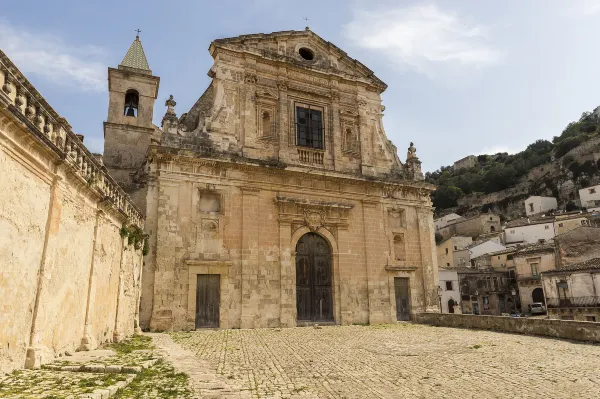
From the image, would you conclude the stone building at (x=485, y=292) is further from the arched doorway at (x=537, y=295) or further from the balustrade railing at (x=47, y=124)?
the balustrade railing at (x=47, y=124)

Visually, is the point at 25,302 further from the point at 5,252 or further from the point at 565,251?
the point at 565,251

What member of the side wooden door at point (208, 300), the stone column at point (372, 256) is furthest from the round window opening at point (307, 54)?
the side wooden door at point (208, 300)

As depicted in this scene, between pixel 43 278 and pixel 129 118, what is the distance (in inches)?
549

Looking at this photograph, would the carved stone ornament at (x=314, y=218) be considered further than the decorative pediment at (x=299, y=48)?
No

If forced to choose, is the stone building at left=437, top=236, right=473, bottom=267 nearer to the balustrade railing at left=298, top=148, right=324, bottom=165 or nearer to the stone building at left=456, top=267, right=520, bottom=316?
the stone building at left=456, top=267, right=520, bottom=316

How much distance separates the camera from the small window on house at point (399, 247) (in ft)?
62.8

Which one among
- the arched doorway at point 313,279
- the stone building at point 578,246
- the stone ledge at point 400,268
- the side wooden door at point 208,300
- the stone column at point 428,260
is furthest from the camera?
the stone building at point 578,246

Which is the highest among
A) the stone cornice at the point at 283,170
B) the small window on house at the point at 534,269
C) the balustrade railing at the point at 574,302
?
the stone cornice at the point at 283,170

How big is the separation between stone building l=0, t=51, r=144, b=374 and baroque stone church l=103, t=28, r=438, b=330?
5.56 m

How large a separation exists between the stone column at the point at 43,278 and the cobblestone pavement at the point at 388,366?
2007mm

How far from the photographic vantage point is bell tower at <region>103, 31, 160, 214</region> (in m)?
18.0

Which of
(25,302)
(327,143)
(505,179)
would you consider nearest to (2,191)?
(25,302)

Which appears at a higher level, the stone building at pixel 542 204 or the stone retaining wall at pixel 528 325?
the stone building at pixel 542 204

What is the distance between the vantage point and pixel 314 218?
17.4 meters
